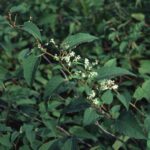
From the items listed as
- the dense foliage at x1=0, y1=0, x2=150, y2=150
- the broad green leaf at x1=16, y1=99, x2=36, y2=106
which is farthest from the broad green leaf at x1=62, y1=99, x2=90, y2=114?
the broad green leaf at x1=16, y1=99, x2=36, y2=106

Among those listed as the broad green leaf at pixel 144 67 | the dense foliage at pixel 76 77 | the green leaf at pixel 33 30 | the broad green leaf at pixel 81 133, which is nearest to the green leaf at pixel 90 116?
the dense foliage at pixel 76 77

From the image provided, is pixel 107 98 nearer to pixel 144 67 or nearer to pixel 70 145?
pixel 70 145

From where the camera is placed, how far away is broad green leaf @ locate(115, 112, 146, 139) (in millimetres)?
1900

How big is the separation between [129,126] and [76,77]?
0.30 metres

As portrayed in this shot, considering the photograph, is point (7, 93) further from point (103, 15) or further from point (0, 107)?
point (103, 15)

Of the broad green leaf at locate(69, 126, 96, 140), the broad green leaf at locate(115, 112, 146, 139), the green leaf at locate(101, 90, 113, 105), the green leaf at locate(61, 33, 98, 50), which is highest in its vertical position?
the green leaf at locate(61, 33, 98, 50)

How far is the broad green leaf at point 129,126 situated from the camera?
1.90 metres

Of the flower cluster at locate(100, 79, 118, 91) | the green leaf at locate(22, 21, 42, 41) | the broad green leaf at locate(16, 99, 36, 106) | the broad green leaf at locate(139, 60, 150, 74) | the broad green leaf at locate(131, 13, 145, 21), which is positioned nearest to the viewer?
the green leaf at locate(22, 21, 42, 41)

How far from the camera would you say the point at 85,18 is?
149 inches

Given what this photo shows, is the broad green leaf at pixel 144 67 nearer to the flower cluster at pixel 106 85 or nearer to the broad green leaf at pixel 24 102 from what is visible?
the broad green leaf at pixel 24 102

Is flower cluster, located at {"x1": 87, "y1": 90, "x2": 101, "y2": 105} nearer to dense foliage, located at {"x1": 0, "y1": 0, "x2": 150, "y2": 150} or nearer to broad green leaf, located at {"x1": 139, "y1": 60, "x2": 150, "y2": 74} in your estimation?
dense foliage, located at {"x1": 0, "y1": 0, "x2": 150, "y2": 150}

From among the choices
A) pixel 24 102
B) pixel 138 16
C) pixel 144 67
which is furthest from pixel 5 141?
pixel 138 16

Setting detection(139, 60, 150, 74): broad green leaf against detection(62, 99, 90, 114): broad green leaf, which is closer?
detection(62, 99, 90, 114): broad green leaf

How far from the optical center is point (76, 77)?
188cm
